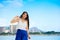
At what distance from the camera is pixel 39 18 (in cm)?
256

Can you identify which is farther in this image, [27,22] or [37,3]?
[37,3]

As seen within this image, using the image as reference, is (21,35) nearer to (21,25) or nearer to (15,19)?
(21,25)

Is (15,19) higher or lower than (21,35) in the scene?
higher

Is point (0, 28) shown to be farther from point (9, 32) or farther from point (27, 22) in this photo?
point (27, 22)

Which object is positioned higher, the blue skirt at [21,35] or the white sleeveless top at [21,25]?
the white sleeveless top at [21,25]

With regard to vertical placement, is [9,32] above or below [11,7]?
below

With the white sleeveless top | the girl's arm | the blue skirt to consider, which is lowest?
the blue skirt

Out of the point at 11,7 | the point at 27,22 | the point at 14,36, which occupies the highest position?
the point at 11,7

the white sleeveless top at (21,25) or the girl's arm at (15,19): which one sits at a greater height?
the girl's arm at (15,19)

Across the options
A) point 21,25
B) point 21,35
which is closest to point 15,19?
point 21,25

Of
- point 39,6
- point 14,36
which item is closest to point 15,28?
point 14,36

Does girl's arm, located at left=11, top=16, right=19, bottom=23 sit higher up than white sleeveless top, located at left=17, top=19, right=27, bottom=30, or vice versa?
girl's arm, located at left=11, top=16, right=19, bottom=23

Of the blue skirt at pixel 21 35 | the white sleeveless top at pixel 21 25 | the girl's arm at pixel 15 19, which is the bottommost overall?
the blue skirt at pixel 21 35

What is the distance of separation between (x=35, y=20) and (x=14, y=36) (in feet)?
1.25
